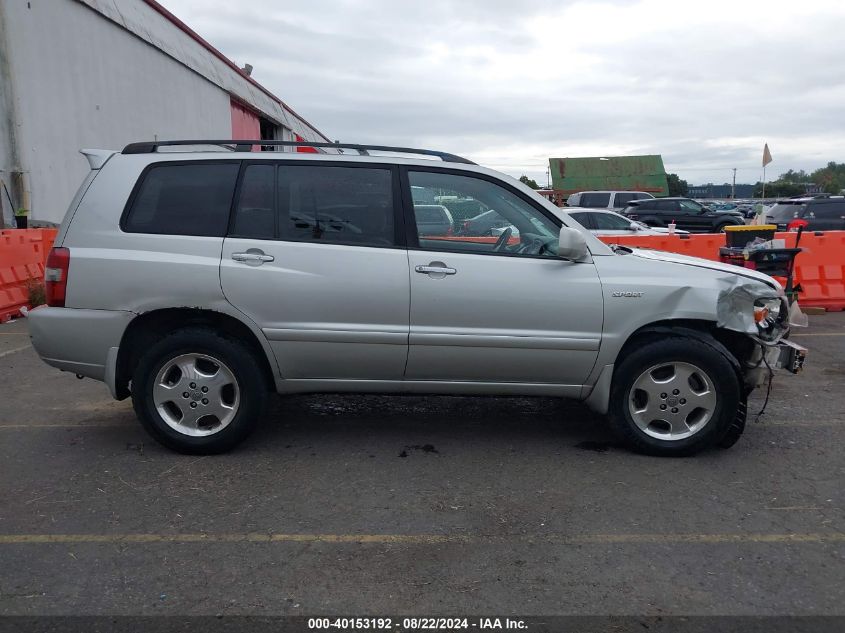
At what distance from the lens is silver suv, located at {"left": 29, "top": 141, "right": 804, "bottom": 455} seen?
4.56 m

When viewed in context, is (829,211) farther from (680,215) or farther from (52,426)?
(52,426)

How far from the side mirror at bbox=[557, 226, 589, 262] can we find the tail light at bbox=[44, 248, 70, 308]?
3.02m

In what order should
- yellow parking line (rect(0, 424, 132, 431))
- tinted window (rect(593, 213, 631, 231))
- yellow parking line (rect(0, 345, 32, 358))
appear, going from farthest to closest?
tinted window (rect(593, 213, 631, 231))
yellow parking line (rect(0, 345, 32, 358))
yellow parking line (rect(0, 424, 132, 431))

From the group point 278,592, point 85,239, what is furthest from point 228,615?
point 85,239

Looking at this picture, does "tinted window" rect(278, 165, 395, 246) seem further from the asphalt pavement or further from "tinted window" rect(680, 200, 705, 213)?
"tinted window" rect(680, 200, 705, 213)

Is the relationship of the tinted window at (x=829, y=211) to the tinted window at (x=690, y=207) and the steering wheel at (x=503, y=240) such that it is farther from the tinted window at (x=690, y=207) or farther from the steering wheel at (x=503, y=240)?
the steering wheel at (x=503, y=240)

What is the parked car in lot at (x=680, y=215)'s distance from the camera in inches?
989

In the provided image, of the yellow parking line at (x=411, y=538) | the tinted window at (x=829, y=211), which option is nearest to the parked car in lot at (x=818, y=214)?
the tinted window at (x=829, y=211)

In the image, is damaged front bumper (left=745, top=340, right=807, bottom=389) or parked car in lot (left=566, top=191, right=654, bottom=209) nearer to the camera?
damaged front bumper (left=745, top=340, right=807, bottom=389)

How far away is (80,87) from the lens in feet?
49.3

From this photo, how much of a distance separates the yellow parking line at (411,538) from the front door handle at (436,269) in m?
1.61

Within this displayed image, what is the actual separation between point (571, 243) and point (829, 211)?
1811cm

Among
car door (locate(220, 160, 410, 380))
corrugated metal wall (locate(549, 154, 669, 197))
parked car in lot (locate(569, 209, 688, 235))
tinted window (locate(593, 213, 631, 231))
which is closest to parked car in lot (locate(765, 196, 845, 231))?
parked car in lot (locate(569, 209, 688, 235))

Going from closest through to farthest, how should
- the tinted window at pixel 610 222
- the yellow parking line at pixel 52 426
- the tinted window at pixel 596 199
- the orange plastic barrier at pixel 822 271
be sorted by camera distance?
the yellow parking line at pixel 52 426 < the orange plastic barrier at pixel 822 271 < the tinted window at pixel 610 222 < the tinted window at pixel 596 199
